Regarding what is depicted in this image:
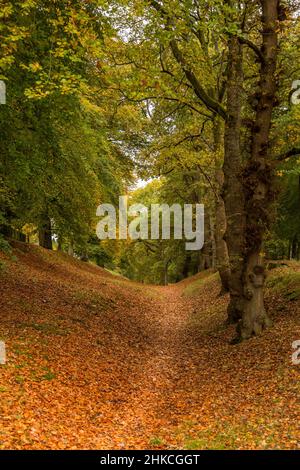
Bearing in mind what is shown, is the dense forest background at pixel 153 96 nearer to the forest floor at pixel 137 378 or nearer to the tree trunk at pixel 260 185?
the tree trunk at pixel 260 185

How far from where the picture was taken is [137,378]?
34.6 feet

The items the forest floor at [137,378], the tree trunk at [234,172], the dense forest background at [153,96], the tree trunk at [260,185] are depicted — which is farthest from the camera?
the tree trunk at [234,172]

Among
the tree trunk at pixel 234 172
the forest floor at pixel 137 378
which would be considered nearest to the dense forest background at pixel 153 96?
the tree trunk at pixel 234 172

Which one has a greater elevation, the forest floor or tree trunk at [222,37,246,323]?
tree trunk at [222,37,246,323]

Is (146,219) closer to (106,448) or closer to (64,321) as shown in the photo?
(64,321)

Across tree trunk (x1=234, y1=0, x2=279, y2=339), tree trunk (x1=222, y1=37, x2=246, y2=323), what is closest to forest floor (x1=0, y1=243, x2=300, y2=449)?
tree trunk (x1=234, y1=0, x2=279, y2=339)

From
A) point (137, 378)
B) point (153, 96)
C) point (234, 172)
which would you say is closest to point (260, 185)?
point (234, 172)

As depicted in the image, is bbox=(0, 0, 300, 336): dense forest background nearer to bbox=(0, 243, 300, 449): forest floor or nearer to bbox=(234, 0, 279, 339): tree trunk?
bbox=(234, 0, 279, 339): tree trunk

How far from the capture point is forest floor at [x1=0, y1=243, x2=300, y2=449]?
22.7ft

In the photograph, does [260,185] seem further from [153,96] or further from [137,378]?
[137,378]

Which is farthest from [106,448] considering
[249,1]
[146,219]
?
[146,219]

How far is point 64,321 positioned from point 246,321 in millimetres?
5302

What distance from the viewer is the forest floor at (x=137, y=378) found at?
692cm

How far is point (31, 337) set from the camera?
10.8 meters
